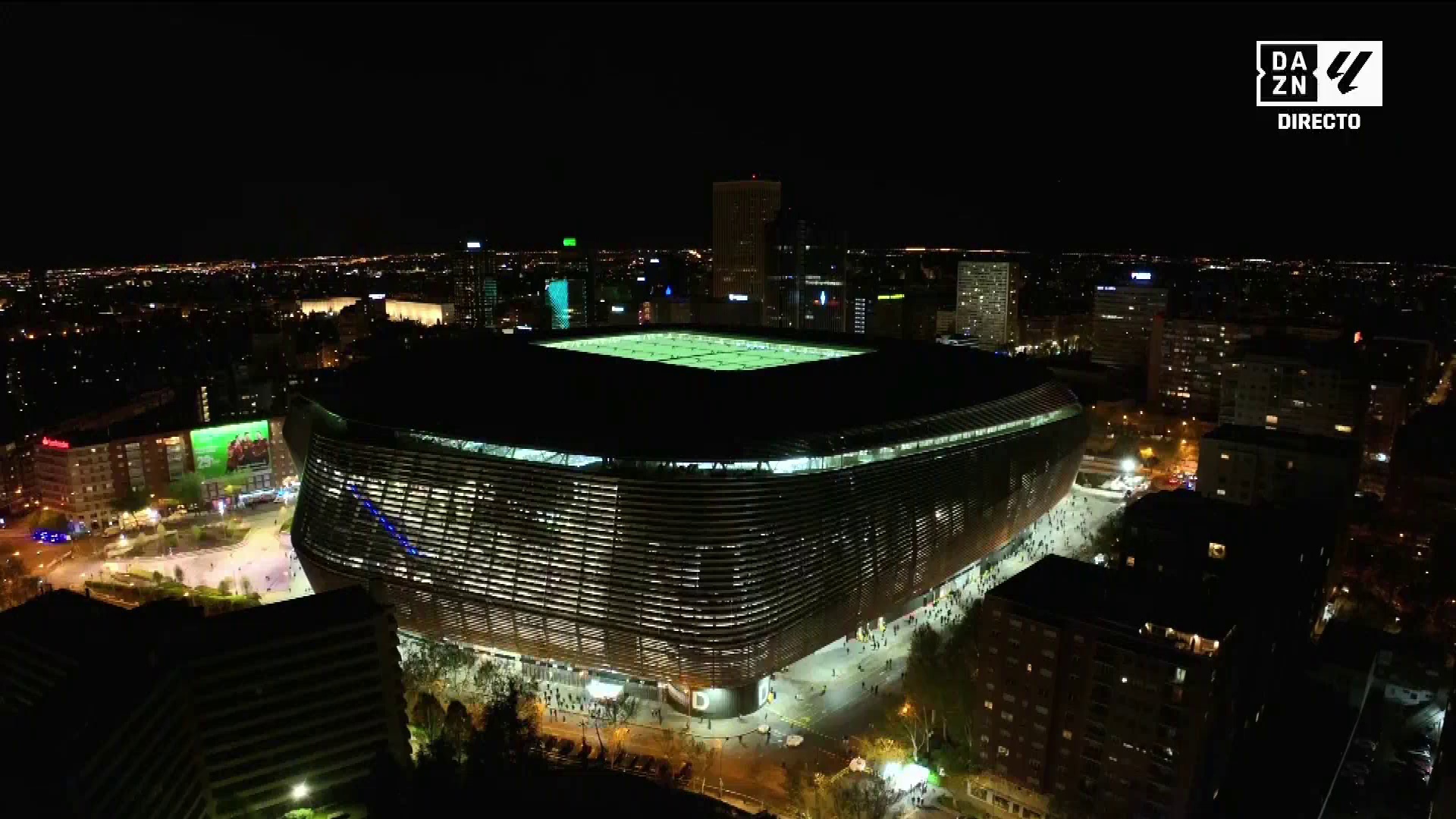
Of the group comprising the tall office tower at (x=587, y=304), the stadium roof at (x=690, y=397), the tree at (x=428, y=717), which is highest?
the tall office tower at (x=587, y=304)

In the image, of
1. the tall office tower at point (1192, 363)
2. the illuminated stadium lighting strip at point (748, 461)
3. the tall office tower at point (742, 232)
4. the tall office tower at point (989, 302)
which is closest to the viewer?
the illuminated stadium lighting strip at point (748, 461)

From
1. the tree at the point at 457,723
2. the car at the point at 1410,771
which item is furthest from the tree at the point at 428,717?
the car at the point at 1410,771

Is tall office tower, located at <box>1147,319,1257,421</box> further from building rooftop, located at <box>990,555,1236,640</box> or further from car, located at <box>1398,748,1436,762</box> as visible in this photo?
building rooftop, located at <box>990,555,1236,640</box>

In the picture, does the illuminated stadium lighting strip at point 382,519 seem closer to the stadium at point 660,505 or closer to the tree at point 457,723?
the stadium at point 660,505

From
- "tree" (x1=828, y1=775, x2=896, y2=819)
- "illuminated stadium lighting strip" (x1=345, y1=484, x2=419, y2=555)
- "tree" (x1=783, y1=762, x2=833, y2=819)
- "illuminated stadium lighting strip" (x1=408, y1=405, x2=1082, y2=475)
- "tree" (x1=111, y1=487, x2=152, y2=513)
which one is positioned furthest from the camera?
"tree" (x1=111, y1=487, x2=152, y2=513)

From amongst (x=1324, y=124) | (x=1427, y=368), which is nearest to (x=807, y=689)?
(x=1324, y=124)

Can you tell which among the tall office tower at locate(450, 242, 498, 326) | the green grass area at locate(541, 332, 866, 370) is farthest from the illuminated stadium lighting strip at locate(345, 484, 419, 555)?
the tall office tower at locate(450, 242, 498, 326)

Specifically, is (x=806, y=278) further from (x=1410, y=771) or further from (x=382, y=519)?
(x=1410, y=771)
